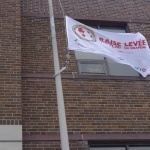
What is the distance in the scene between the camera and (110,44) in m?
8.65

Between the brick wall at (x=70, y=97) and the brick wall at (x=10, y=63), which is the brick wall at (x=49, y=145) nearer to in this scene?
the brick wall at (x=70, y=97)

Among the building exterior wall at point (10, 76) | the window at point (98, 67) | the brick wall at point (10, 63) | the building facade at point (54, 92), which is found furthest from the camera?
the window at point (98, 67)

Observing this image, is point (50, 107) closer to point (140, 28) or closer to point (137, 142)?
point (137, 142)

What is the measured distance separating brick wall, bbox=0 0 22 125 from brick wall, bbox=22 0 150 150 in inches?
16.6

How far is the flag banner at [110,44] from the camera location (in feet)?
26.1

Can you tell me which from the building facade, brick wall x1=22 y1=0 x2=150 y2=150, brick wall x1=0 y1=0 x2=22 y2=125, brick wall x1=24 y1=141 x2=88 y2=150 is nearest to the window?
the building facade

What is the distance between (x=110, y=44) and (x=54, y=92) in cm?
188

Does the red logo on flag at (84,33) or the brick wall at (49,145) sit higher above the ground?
the red logo on flag at (84,33)

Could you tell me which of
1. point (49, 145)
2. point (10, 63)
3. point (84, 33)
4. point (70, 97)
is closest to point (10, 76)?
point (10, 63)

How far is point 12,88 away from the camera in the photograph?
8672mm

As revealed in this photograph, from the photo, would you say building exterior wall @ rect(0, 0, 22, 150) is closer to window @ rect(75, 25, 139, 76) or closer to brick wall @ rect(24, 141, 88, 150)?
brick wall @ rect(24, 141, 88, 150)

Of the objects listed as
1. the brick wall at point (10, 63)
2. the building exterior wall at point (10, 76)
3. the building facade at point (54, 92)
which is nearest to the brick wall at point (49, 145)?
the building facade at point (54, 92)

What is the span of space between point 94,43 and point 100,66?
86.0 inches

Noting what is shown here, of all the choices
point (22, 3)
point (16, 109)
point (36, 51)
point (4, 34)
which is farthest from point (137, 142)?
point (22, 3)
